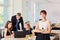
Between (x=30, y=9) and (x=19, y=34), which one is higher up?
(x=30, y=9)

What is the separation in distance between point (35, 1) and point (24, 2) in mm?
535

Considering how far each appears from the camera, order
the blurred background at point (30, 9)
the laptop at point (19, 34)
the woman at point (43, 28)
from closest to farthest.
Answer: the woman at point (43, 28) → the laptop at point (19, 34) → the blurred background at point (30, 9)

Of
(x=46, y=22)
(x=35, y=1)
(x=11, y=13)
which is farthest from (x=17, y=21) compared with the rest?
(x=46, y=22)

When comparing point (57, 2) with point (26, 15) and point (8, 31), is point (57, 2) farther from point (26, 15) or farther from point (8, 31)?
point (8, 31)

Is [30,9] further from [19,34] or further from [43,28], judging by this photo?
[43,28]

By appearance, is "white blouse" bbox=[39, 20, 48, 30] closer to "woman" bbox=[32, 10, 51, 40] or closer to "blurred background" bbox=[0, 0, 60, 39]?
"woman" bbox=[32, 10, 51, 40]

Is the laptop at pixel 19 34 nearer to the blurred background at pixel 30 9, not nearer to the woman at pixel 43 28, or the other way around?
the woman at pixel 43 28

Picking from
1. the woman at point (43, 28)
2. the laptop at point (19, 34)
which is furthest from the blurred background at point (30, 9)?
the woman at point (43, 28)

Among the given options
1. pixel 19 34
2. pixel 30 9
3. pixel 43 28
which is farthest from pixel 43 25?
pixel 30 9

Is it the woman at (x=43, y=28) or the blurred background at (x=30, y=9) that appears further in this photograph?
the blurred background at (x=30, y=9)

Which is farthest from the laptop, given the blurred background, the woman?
the blurred background

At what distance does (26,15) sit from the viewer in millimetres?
8695

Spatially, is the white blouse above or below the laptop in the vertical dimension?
above

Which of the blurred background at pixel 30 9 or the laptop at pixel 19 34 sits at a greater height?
the blurred background at pixel 30 9
